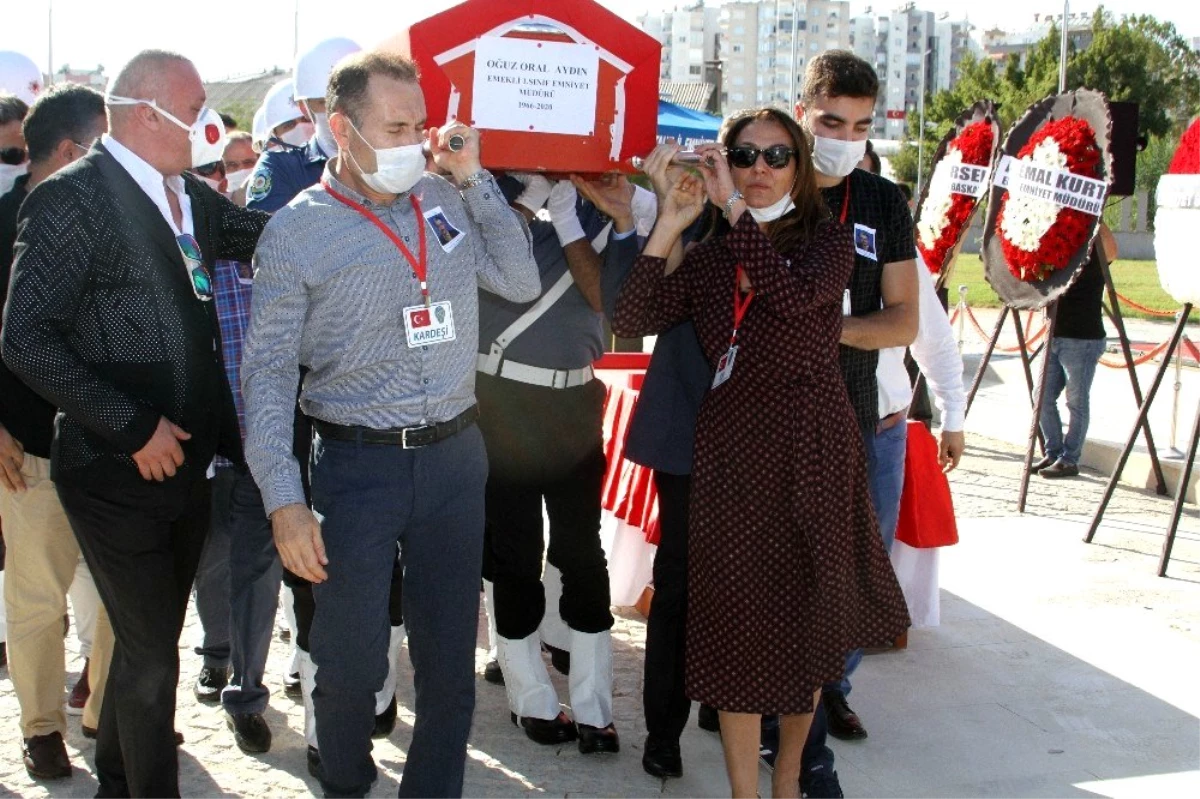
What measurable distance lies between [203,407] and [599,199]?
128cm

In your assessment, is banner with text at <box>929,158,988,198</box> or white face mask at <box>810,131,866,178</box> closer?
white face mask at <box>810,131,866,178</box>

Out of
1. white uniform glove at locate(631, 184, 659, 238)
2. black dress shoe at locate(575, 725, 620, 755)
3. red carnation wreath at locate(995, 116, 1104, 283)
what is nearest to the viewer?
white uniform glove at locate(631, 184, 659, 238)

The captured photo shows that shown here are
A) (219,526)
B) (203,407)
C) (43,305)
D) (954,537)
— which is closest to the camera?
(43,305)

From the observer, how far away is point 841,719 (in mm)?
4457

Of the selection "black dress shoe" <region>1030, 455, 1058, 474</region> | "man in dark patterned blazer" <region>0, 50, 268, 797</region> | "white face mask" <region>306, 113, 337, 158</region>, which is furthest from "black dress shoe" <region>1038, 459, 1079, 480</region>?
"man in dark patterned blazer" <region>0, 50, 268, 797</region>

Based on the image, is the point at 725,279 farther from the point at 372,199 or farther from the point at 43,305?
the point at 43,305

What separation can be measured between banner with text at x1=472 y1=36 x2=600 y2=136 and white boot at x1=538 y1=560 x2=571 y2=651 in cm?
204

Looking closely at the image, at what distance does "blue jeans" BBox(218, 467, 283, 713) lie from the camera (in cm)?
420

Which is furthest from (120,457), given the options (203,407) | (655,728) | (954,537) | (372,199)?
(954,537)

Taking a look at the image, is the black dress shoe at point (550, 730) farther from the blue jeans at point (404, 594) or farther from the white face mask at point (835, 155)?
the white face mask at point (835, 155)

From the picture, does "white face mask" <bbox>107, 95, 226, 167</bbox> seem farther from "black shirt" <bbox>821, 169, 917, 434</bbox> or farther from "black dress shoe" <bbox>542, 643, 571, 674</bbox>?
"black dress shoe" <bbox>542, 643, 571, 674</bbox>

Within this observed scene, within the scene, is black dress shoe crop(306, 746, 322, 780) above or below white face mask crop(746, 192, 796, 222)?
below

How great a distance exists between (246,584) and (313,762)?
24.7 inches

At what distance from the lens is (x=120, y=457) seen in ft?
10.6
